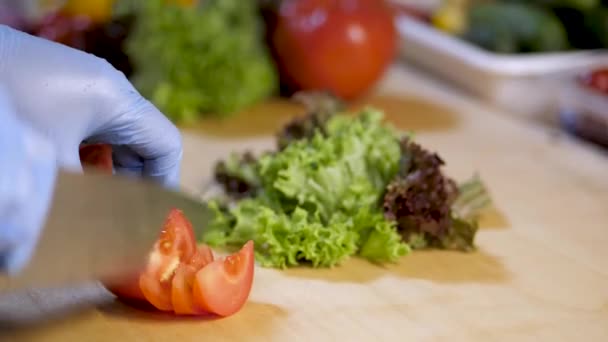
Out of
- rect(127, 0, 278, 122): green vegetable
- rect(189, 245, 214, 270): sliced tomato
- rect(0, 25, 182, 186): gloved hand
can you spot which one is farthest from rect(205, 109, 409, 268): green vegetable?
rect(127, 0, 278, 122): green vegetable

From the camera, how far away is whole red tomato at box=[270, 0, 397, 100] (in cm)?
165

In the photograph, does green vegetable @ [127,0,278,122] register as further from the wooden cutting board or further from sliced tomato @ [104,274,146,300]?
sliced tomato @ [104,274,146,300]

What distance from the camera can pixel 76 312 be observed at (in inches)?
35.9

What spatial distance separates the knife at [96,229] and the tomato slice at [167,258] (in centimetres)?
3

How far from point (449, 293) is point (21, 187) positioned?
1.80ft

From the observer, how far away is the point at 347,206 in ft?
3.52

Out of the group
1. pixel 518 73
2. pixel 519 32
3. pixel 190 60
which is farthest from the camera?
pixel 519 32

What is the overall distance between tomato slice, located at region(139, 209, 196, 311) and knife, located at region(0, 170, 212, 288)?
0.03m

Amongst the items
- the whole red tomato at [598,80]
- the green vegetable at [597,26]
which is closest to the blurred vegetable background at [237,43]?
the green vegetable at [597,26]

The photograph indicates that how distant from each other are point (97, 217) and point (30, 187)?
0.10 m

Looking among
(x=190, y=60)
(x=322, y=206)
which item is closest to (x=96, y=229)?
(x=322, y=206)

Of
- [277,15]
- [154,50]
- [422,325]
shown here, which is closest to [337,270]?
[422,325]

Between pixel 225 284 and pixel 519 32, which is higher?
pixel 519 32

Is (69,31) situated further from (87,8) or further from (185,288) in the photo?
(185,288)
